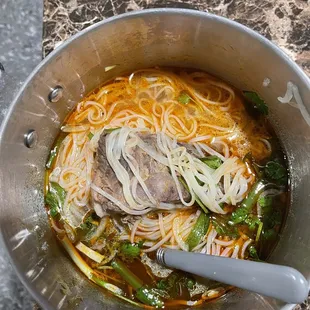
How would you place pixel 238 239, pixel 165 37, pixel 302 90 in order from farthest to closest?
pixel 238 239, pixel 165 37, pixel 302 90

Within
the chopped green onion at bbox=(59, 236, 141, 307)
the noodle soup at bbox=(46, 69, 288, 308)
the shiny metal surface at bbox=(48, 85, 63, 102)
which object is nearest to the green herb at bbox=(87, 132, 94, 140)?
the noodle soup at bbox=(46, 69, 288, 308)

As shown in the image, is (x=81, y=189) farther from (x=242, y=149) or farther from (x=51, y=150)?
(x=242, y=149)

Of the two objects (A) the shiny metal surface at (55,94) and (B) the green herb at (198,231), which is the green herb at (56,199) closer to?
(A) the shiny metal surface at (55,94)

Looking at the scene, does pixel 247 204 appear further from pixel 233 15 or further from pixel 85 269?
pixel 233 15

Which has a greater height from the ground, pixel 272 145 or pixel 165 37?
pixel 165 37

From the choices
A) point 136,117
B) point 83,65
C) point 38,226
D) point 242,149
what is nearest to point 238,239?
point 242,149

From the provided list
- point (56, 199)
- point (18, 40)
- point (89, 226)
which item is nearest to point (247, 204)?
point (89, 226)

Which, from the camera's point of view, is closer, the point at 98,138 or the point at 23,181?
the point at 23,181
